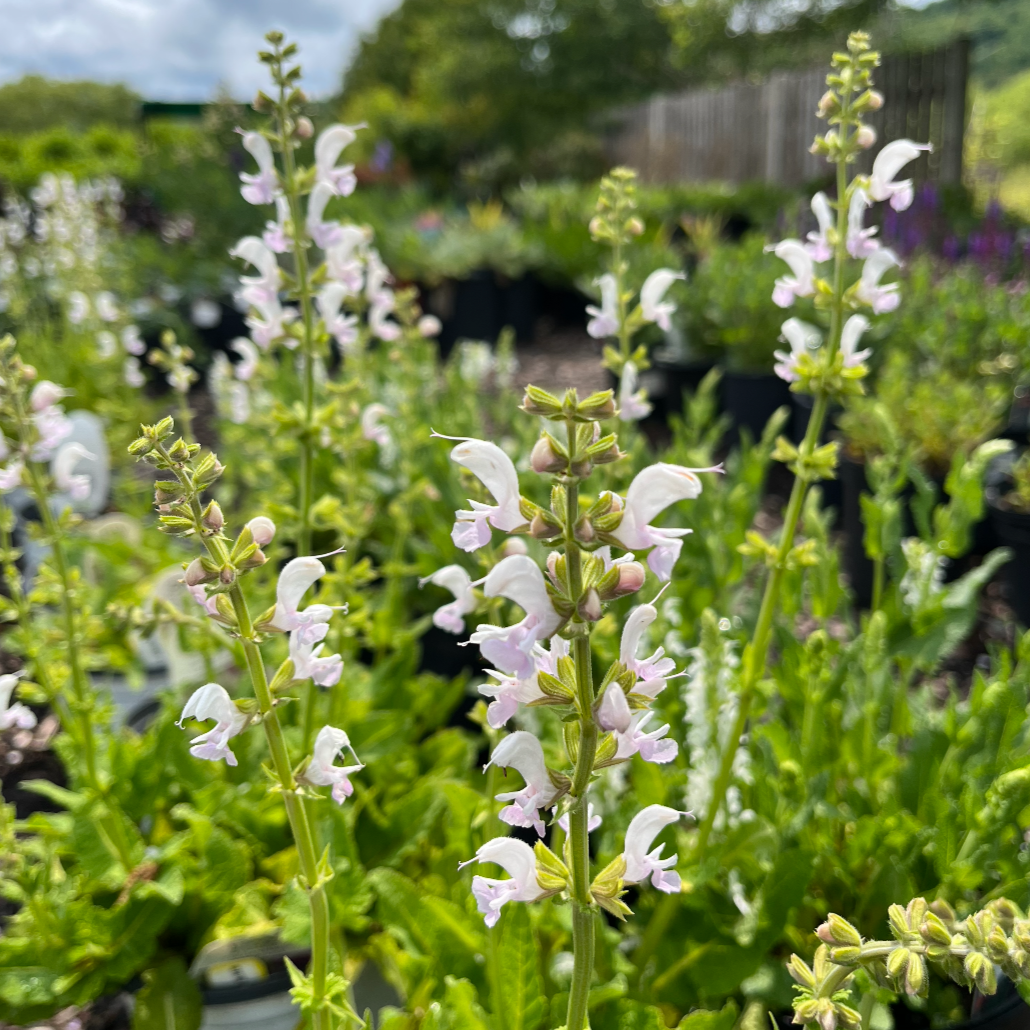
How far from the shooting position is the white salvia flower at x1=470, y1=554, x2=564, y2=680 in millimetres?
690

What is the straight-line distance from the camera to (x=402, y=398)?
114 inches

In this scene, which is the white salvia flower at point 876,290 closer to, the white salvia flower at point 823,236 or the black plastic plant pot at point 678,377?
the white salvia flower at point 823,236

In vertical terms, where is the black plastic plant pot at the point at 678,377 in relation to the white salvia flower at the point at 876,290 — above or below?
below

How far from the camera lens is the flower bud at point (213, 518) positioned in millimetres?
848

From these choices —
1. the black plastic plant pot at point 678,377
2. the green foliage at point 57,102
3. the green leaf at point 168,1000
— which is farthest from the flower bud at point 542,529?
Answer: the green foliage at point 57,102

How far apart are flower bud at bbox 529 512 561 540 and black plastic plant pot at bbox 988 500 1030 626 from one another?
2.79 metres

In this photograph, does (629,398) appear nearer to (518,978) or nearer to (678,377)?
(518,978)

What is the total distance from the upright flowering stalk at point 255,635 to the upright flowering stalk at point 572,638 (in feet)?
0.74

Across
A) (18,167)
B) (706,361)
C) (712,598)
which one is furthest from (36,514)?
(18,167)

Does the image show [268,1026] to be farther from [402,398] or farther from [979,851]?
[402,398]

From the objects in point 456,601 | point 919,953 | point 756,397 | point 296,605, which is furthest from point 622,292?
point 756,397

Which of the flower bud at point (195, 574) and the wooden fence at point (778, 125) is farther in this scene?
the wooden fence at point (778, 125)

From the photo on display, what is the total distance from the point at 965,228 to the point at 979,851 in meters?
6.97

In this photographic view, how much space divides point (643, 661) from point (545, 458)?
228 mm
